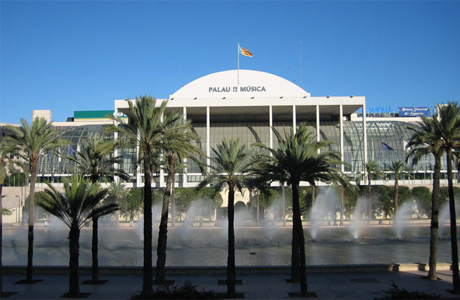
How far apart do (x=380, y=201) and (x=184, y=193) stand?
30174 millimetres

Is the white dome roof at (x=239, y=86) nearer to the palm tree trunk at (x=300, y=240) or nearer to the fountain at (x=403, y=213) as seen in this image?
the fountain at (x=403, y=213)

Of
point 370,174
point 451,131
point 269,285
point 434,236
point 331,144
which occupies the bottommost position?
point 269,285

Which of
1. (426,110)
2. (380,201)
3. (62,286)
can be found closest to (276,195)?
(380,201)

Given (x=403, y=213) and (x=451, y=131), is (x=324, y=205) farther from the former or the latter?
(x=451, y=131)

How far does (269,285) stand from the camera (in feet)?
66.0

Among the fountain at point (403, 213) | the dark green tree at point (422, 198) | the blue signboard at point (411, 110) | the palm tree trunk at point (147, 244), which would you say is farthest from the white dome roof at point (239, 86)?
the blue signboard at point (411, 110)

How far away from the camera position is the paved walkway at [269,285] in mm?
18531

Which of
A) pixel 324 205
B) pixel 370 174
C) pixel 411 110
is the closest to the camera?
pixel 370 174

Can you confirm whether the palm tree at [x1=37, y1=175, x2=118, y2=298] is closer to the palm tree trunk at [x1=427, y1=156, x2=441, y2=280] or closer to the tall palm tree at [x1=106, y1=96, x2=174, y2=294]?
the tall palm tree at [x1=106, y1=96, x2=174, y2=294]

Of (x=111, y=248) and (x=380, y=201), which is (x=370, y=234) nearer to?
(x=380, y=201)

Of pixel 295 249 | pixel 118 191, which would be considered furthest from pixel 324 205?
pixel 295 249

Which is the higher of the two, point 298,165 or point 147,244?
point 298,165

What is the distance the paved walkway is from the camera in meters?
18.5

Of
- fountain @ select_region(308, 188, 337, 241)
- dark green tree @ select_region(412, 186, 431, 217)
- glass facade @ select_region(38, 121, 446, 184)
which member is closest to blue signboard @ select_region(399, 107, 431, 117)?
glass facade @ select_region(38, 121, 446, 184)
